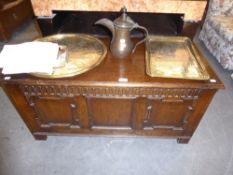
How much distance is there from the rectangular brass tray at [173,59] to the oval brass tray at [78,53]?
27 centimetres

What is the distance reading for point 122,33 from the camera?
0.91 m

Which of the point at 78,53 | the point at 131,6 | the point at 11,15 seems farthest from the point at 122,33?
the point at 11,15

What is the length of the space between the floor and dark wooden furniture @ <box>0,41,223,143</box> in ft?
0.40

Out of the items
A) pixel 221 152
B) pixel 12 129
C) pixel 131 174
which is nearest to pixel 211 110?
pixel 221 152

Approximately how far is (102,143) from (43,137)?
0.39 metres

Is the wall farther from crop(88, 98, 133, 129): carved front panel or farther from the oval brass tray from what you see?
crop(88, 98, 133, 129): carved front panel

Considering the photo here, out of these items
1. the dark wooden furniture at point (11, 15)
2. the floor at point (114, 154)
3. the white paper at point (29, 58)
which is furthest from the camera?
the dark wooden furniture at point (11, 15)

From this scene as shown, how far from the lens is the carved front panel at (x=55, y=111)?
3.15ft

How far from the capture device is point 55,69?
0.91 meters

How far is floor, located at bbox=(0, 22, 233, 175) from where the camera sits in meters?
1.12

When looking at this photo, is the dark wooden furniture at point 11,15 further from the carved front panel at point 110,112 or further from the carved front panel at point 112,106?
the carved front panel at point 110,112

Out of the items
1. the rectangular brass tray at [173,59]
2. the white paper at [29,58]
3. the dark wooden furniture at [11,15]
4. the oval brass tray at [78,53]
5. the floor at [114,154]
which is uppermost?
the white paper at [29,58]

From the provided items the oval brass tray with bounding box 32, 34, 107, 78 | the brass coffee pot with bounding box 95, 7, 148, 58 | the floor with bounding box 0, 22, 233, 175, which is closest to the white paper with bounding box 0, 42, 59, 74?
the oval brass tray with bounding box 32, 34, 107, 78

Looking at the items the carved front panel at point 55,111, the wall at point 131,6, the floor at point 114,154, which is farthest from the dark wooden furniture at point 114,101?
the wall at point 131,6
